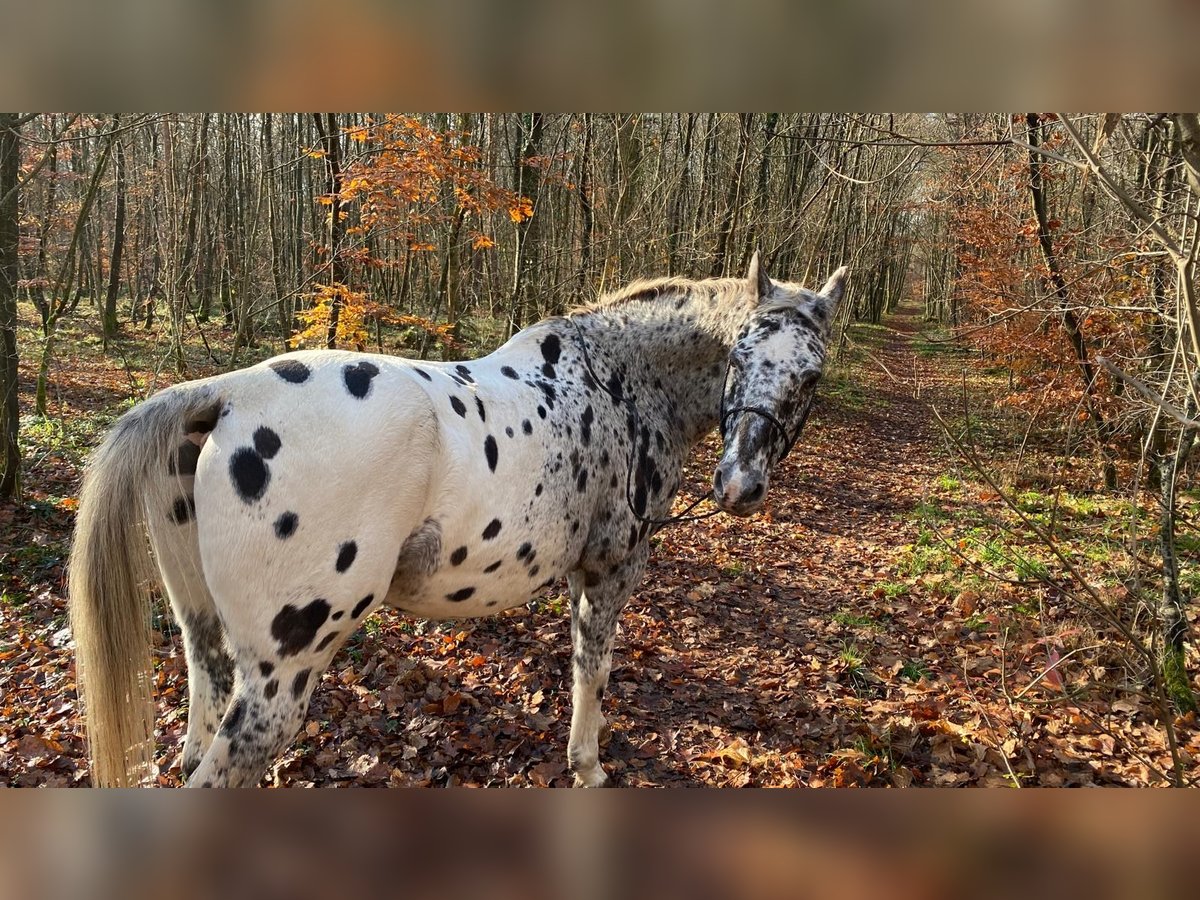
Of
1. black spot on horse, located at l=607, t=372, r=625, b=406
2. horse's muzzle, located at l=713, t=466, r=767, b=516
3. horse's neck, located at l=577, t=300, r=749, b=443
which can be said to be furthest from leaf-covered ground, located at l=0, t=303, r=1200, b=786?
black spot on horse, located at l=607, t=372, r=625, b=406

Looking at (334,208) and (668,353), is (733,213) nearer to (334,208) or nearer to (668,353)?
(334,208)

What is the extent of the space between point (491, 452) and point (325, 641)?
3.04ft

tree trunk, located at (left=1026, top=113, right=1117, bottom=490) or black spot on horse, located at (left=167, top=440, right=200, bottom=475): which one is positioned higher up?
tree trunk, located at (left=1026, top=113, right=1117, bottom=490)

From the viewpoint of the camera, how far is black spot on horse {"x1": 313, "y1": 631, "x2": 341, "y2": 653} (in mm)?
2307

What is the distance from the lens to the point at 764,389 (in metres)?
3.03

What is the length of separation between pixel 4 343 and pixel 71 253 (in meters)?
1.63

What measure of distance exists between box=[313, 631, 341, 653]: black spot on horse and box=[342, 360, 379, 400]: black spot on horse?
33.6 inches

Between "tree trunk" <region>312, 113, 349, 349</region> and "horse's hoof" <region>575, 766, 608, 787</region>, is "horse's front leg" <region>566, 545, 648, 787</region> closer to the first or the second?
"horse's hoof" <region>575, 766, 608, 787</region>

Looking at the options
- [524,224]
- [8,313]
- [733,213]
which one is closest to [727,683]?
[8,313]

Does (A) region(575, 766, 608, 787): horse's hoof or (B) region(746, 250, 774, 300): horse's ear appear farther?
(A) region(575, 766, 608, 787): horse's hoof

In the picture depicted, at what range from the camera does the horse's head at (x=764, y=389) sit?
2941 millimetres
